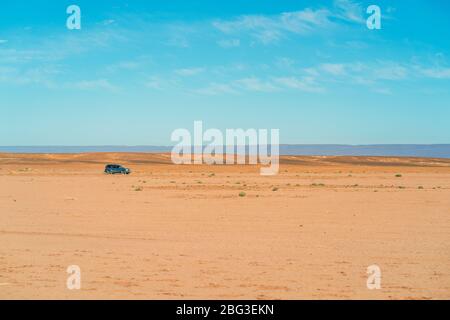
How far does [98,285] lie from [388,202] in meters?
21.4

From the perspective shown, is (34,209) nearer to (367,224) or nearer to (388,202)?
(367,224)

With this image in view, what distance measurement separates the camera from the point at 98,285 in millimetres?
9688

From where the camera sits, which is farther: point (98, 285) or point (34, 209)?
point (34, 209)
